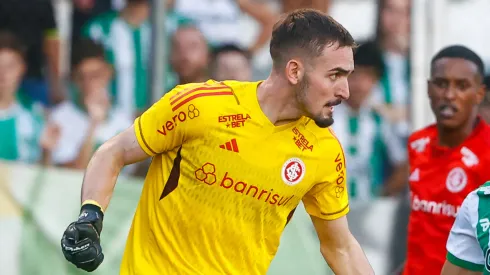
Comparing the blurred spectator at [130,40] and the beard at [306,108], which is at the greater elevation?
the beard at [306,108]

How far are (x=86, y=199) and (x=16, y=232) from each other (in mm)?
3836

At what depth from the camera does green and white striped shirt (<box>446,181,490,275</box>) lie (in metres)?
4.67

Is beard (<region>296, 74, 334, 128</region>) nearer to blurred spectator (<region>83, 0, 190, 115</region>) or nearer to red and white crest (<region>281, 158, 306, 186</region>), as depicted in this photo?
red and white crest (<region>281, 158, 306, 186</region>)

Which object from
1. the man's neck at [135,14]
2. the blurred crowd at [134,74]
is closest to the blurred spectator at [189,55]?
the blurred crowd at [134,74]

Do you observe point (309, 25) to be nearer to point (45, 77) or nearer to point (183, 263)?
point (183, 263)

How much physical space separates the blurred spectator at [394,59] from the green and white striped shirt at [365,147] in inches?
7.4

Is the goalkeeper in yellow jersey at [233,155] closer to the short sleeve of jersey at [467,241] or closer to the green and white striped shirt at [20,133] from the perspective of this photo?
the short sleeve of jersey at [467,241]

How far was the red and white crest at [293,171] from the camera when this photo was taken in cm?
520

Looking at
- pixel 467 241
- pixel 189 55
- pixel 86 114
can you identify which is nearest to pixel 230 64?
pixel 189 55

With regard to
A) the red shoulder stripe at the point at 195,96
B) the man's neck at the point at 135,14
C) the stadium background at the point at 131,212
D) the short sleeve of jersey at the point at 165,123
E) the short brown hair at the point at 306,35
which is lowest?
the stadium background at the point at 131,212

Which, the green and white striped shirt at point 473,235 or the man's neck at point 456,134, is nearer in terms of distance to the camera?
the green and white striped shirt at point 473,235

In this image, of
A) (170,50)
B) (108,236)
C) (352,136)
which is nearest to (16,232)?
(108,236)

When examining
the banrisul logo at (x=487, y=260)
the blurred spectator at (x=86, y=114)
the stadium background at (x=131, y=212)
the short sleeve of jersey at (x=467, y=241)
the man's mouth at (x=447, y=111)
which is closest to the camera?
the banrisul logo at (x=487, y=260)

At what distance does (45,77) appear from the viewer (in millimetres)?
9992
